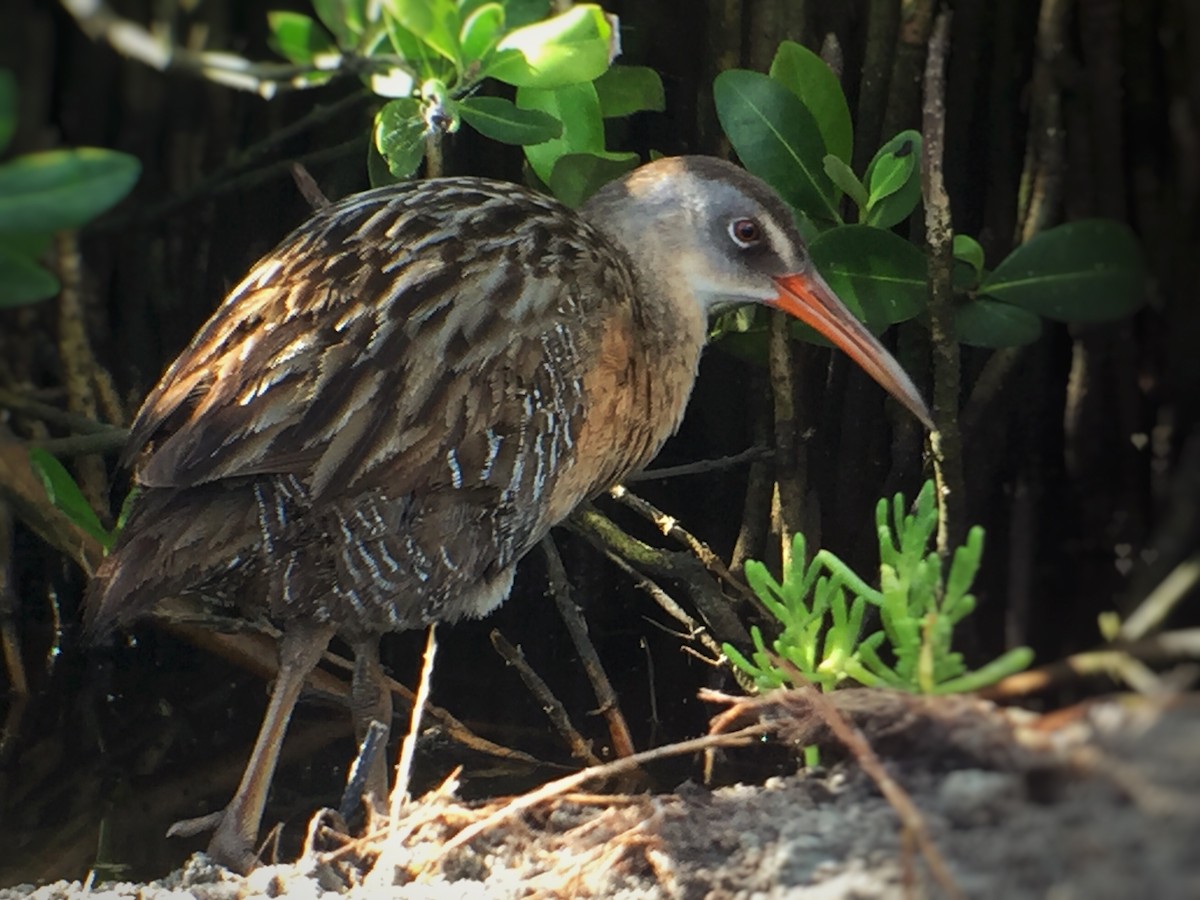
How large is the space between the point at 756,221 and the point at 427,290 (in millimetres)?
475

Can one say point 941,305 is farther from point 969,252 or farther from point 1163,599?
point 1163,599

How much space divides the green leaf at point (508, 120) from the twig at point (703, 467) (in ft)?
1.66

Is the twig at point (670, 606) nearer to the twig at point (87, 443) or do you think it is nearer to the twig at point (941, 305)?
the twig at point (941, 305)

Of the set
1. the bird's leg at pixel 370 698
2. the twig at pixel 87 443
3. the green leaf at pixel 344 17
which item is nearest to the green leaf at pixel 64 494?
the twig at pixel 87 443

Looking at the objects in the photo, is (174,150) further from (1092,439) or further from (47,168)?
(1092,439)

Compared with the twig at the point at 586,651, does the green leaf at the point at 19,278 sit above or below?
above

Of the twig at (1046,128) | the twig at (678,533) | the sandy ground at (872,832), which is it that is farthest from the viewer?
the twig at (678,533)

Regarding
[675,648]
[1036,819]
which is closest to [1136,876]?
[1036,819]

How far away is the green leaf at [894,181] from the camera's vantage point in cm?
142

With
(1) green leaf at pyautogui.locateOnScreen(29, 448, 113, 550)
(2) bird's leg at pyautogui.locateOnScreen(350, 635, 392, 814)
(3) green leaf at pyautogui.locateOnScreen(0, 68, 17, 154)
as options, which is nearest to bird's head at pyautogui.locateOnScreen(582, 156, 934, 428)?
(2) bird's leg at pyautogui.locateOnScreen(350, 635, 392, 814)

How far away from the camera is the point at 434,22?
4.32ft

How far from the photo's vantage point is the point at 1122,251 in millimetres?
925

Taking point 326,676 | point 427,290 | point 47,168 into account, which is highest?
point 47,168


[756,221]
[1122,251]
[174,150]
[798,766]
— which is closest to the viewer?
[1122,251]
